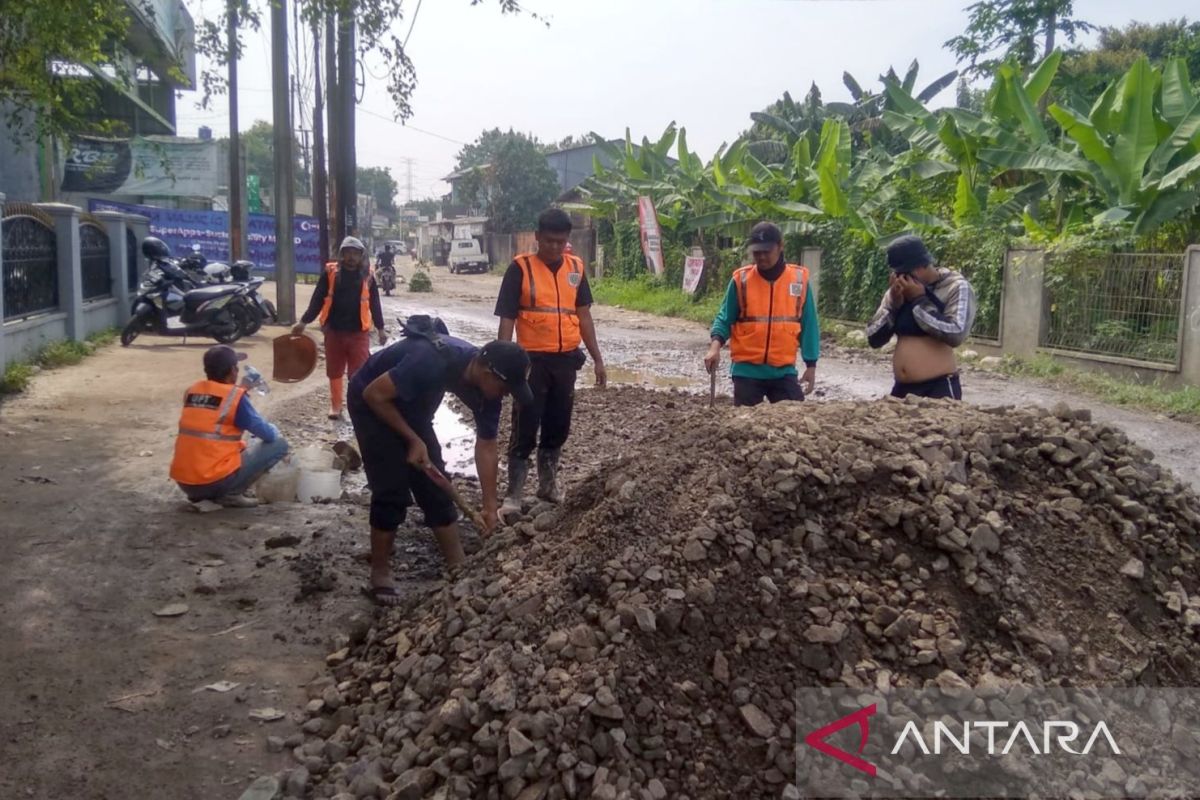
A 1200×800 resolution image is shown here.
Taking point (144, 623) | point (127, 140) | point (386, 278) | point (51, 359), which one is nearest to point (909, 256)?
point (144, 623)

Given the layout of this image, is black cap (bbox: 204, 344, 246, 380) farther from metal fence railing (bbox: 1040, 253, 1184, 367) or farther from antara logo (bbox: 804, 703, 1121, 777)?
metal fence railing (bbox: 1040, 253, 1184, 367)

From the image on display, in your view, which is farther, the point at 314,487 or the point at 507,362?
the point at 314,487

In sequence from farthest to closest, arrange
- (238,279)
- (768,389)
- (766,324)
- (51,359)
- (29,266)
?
1. (238,279)
2. (29,266)
3. (51,359)
4. (768,389)
5. (766,324)

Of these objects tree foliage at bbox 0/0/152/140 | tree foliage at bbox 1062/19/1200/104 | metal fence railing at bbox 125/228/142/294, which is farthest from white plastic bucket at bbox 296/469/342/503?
tree foliage at bbox 1062/19/1200/104

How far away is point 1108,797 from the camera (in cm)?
288

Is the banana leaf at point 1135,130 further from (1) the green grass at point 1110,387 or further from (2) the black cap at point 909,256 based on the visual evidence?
(2) the black cap at point 909,256

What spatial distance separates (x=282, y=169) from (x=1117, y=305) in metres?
12.2

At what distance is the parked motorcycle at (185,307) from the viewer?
1438 cm

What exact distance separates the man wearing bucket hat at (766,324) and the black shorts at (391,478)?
1.85 m

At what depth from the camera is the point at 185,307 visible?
14.4m

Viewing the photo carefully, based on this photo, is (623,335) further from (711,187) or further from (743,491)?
(743,491)

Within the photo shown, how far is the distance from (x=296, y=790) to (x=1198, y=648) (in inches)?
117

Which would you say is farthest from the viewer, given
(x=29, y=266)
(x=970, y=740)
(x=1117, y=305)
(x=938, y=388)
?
(x=1117, y=305)

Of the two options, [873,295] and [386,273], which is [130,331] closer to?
[873,295]
